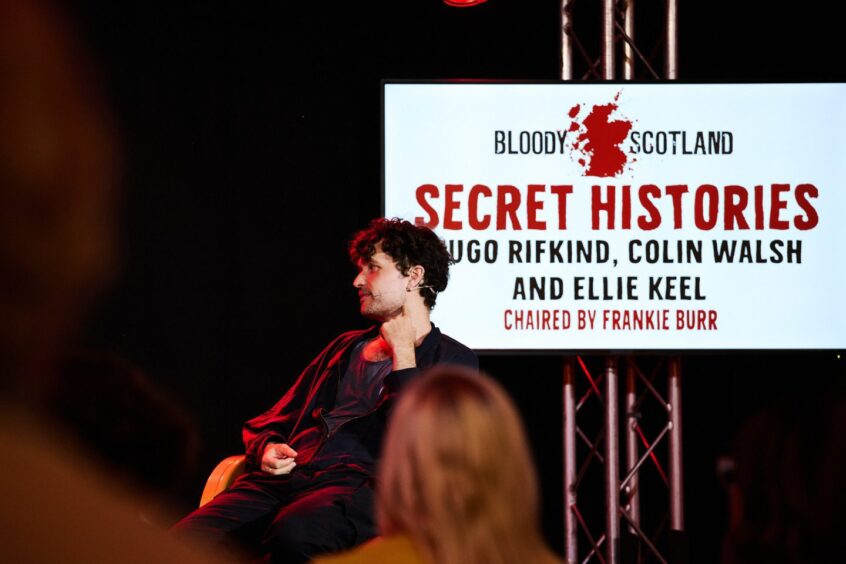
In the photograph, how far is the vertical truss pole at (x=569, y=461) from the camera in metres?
3.41

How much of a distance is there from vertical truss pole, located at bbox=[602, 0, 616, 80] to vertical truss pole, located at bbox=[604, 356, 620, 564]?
108cm

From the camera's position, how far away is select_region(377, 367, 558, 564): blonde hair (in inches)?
35.8

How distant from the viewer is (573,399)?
343 cm

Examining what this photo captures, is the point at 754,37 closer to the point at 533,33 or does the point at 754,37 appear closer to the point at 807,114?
the point at 807,114

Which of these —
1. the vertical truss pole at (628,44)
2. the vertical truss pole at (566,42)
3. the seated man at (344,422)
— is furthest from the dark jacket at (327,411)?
the vertical truss pole at (628,44)

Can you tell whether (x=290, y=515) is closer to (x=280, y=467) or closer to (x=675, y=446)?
(x=280, y=467)

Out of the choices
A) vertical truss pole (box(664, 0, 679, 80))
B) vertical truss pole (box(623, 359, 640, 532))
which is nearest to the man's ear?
vertical truss pole (box(623, 359, 640, 532))

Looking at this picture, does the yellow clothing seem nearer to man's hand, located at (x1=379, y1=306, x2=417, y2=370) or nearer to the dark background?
man's hand, located at (x1=379, y1=306, x2=417, y2=370)

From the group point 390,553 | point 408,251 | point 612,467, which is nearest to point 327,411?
point 408,251

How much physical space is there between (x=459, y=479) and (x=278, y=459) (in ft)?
5.72

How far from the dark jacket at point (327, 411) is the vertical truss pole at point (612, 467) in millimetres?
917

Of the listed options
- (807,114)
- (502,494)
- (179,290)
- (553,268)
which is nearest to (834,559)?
(502,494)

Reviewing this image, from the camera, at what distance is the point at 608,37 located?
11.1 ft

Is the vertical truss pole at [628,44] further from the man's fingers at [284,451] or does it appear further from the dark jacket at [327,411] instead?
the man's fingers at [284,451]
